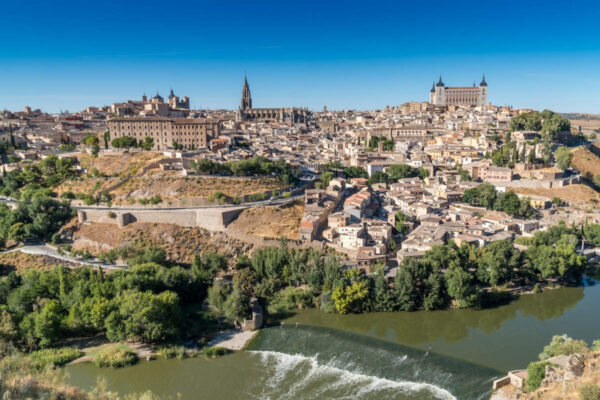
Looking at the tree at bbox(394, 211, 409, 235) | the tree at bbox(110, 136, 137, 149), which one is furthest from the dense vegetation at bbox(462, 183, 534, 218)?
the tree at bbox(110, 136, 137, 149)

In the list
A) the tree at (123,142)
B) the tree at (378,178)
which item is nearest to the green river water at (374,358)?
the tree at (378,178)

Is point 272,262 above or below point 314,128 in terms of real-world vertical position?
below

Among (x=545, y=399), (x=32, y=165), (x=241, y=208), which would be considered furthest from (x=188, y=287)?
(x=32, y=165)

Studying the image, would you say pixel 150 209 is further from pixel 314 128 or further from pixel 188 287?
pixel 314 128

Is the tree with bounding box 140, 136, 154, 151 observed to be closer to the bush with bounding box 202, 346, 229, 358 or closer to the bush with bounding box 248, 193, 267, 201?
the bush with bounding box 248, 193, 267, 201

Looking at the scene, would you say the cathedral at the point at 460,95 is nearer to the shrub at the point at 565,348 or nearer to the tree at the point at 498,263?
the tree at the point at 498,263
